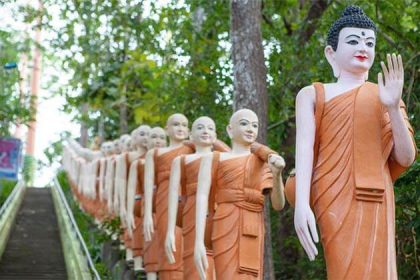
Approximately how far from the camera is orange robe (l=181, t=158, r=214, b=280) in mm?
10922

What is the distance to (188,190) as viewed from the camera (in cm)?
1112

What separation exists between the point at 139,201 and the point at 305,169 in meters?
7.39

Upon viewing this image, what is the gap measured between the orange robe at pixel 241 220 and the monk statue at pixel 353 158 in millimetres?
2473

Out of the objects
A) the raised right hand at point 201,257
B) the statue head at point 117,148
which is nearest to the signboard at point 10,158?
the statue head at point 117,148

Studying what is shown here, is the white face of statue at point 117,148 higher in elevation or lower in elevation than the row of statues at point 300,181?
higher

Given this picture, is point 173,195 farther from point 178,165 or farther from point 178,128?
point 178,128

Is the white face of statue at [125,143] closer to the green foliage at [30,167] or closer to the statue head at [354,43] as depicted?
the statue head at [354,43]

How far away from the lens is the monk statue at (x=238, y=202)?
9.69 meters

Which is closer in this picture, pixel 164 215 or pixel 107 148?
pixel 164 215

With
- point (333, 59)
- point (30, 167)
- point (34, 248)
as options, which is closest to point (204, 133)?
point (333, 59)

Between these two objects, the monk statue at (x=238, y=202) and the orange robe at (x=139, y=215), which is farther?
the orange robe at (x=139, y=215)

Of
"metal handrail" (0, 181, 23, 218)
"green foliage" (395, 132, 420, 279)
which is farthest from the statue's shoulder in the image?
"metal handrail" (0, 181, 23, 218)

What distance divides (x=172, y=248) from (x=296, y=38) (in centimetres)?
598

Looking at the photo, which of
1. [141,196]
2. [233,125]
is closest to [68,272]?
[141,196]
